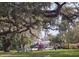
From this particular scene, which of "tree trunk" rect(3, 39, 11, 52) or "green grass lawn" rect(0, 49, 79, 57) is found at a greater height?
"tree trunk" rect(3, 39, 11, 52)

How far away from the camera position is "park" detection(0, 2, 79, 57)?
1694 millimetres

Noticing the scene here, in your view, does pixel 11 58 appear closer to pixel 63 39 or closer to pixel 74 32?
pixel 63 39

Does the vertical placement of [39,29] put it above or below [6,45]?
above

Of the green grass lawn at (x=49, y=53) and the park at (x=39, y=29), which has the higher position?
the park at (x=39, y=29)

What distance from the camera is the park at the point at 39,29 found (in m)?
1.69

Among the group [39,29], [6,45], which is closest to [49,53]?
[39,29]

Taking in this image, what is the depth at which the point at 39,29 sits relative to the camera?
67.5 inches

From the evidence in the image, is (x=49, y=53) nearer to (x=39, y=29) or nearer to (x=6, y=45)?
(x=39, y=29)

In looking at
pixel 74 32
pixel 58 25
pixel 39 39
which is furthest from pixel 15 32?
pixel 74 32

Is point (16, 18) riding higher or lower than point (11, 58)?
higher

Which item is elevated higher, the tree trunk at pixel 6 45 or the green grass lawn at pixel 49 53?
the tree trunk at pixel 6 45

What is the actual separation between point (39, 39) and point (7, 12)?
0.36 m

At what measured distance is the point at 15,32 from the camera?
5.67ft

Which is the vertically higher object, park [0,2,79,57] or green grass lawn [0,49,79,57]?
park [0,2,79,57]
